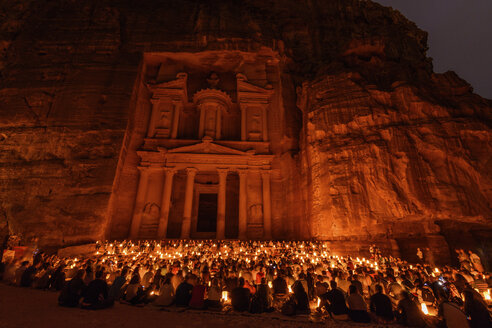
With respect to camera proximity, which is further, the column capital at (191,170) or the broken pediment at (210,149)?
the broken pediment at (210,149)

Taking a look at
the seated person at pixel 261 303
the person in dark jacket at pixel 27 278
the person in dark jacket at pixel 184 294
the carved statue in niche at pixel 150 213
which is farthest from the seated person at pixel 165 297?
the carved statue in niche at pixel 150 213

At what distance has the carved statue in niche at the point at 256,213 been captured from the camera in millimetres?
22125

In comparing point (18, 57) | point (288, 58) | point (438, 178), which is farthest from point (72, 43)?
point (438, 178)

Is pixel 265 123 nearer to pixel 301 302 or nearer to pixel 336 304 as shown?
pixel 301 302

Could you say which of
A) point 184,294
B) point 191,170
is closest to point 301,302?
point 184,294

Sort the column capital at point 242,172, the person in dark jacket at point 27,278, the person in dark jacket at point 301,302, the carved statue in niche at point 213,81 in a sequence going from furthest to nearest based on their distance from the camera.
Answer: the carved statue in niche at point 213,81 → the column capital at point 242,172 → the person in dark jacket at point 27,278 → the person in dark jacket at point 301,302

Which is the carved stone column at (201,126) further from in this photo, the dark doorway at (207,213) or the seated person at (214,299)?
the seated person at (214,299)

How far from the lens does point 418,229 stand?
1423 centimetres

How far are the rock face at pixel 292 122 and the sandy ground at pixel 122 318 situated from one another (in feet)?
34.8

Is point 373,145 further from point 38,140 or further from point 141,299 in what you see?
point 38,140

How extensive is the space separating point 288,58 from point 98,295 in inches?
1056

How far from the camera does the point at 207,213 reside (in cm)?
2558

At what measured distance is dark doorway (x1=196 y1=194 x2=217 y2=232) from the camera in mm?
24781

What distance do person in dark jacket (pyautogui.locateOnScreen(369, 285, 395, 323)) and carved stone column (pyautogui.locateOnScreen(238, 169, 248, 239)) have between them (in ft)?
49.3
